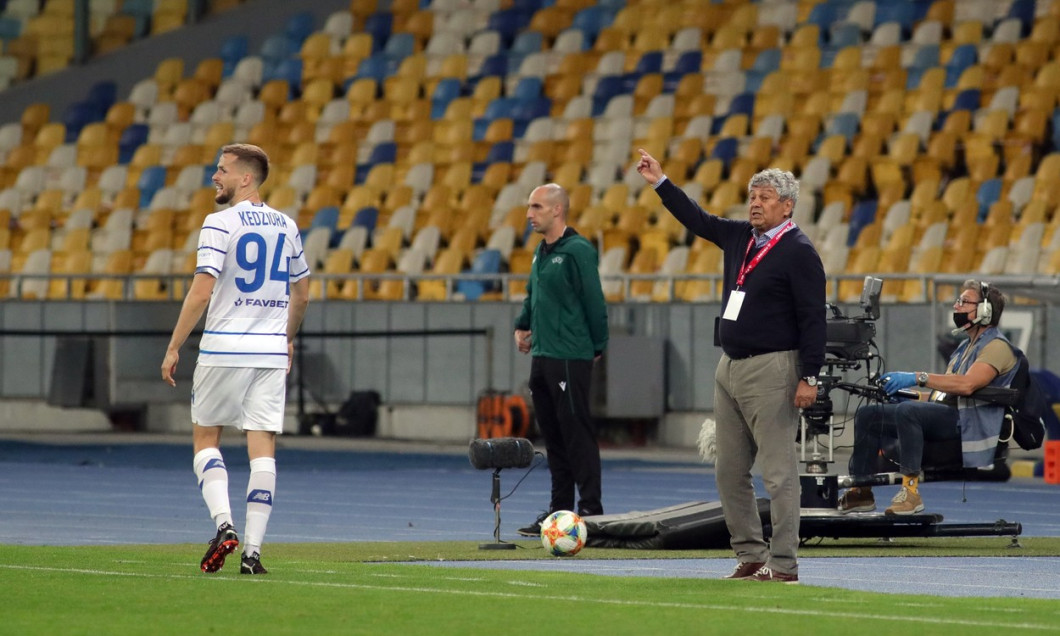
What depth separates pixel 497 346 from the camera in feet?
76.8

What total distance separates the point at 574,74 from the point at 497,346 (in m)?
6.40

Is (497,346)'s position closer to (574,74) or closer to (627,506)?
(574,74)

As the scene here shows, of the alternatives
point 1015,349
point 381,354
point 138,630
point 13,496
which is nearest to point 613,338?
point 381,354

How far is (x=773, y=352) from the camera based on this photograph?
8.82m

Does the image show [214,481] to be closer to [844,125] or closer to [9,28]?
[844,125]

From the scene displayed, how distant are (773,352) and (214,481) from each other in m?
2.69

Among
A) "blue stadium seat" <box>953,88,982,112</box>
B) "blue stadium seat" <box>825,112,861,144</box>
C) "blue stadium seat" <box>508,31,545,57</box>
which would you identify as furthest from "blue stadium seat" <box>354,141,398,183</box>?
"blue stadium seat" <box>953,88,982,112</box>

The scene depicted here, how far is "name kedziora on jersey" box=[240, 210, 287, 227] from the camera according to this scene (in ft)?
29.1

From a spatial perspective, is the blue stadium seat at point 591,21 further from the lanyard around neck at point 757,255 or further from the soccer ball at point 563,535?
the lanyard around neck at point 757,255

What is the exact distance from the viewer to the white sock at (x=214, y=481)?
28.6ft

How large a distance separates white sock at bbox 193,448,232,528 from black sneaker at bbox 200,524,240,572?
0.06m


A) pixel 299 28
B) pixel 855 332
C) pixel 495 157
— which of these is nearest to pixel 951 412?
pixel 855 332

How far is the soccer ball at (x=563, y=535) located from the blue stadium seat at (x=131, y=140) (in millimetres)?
21316

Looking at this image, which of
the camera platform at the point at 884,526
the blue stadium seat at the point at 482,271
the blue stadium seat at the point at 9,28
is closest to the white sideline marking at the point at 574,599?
the camera platform at the point at 884,526
